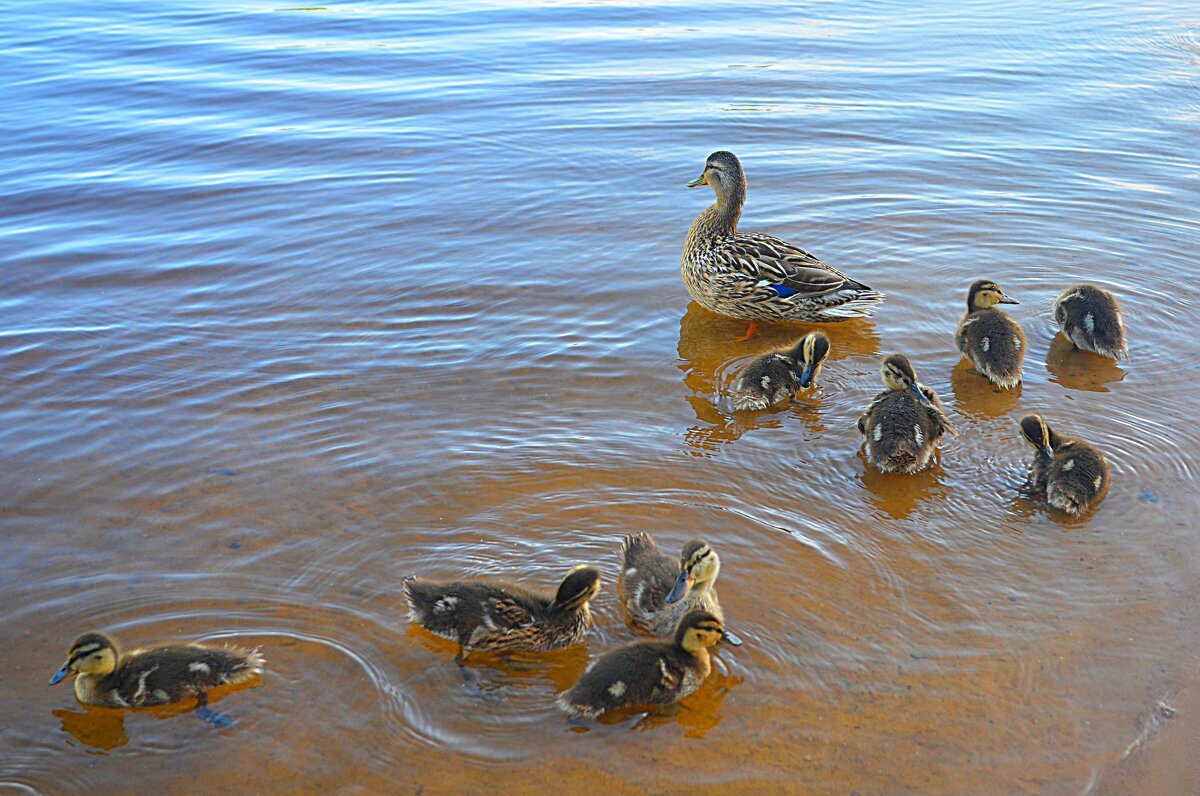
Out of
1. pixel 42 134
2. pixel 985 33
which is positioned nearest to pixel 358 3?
pixel 42 134

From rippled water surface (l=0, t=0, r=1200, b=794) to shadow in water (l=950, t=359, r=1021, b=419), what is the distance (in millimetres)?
23

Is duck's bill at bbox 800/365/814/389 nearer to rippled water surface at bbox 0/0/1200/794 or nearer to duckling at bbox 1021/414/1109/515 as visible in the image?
rippled water surface at bbox 0/0/1200/794

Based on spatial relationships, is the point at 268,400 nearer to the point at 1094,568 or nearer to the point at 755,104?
the point at 1094,568

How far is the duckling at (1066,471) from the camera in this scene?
489cm

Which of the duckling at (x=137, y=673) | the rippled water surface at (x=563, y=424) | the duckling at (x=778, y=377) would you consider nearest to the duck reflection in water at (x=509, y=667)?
the rippled water surface at (x=563, y=424)

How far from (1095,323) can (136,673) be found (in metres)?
5.32

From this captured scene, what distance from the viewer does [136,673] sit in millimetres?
3887

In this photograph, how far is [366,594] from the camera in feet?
14.6

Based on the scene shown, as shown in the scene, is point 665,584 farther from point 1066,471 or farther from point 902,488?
point 1066,471

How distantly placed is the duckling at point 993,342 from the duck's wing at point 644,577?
8.71ft

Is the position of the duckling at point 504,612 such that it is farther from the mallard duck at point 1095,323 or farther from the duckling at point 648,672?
the mallard duck at point 1095,323

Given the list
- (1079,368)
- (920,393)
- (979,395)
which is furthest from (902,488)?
(1079,368)

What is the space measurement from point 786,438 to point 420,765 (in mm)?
2809

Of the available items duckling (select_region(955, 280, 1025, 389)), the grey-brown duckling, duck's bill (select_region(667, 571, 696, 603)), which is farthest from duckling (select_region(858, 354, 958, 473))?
the grey-brown duckling
